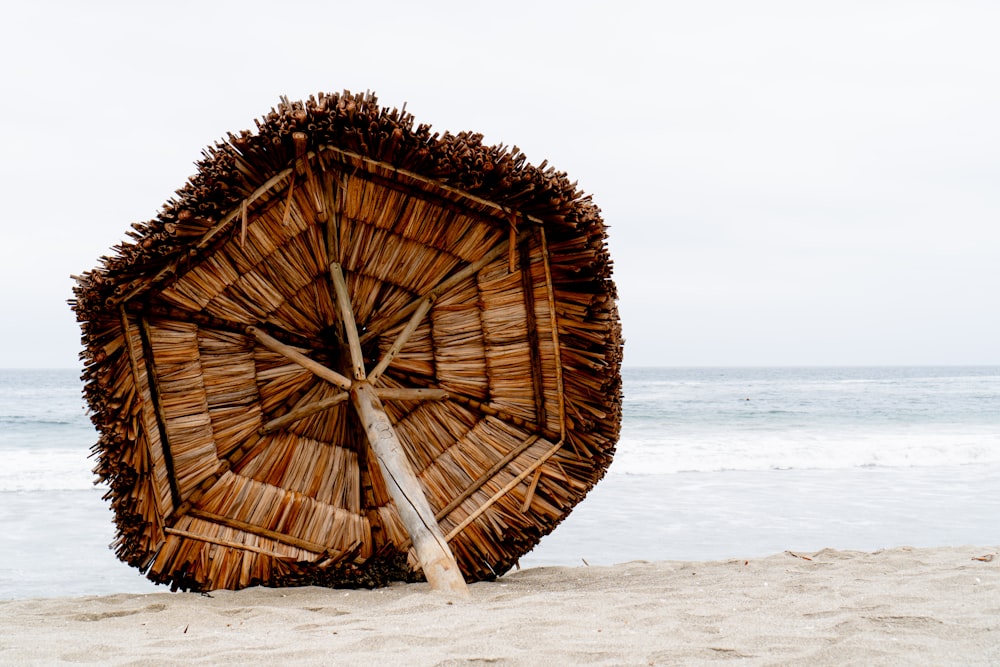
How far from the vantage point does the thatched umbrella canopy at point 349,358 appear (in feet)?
9.39

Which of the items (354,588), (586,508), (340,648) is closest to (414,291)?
(354,588)

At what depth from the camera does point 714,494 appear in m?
Result: 7.39

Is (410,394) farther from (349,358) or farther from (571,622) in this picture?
(571,622)

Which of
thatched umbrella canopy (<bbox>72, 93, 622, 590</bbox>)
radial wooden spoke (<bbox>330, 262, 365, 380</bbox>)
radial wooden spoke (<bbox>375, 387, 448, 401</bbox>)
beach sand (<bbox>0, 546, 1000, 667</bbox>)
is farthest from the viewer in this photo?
radial wooden spoke (<bbox>375, 387, 448, 401</bbox>)

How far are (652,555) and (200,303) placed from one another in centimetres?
292

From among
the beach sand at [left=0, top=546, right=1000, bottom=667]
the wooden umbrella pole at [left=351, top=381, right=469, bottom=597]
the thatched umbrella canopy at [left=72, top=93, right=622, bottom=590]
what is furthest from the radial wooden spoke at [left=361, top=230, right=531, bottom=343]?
the beach sand at [left=0, top=546, right=1000, bottom=667]

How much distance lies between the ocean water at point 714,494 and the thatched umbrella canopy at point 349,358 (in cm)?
111

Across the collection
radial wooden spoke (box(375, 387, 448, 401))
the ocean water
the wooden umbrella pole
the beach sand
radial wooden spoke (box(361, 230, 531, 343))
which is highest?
radial wooden spoke (box(361, 230, 531, 343))

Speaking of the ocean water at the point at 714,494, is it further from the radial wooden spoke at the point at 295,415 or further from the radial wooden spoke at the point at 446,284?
the radial wooden spoke at the point at 446,284

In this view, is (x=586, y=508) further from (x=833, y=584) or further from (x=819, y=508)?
(x=833, y=584)

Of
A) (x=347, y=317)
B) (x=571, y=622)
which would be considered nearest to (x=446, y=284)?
(x=347, y=317)

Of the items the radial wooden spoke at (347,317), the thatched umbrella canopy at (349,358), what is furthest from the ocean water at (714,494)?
the radial wooden spoke at (347,317)

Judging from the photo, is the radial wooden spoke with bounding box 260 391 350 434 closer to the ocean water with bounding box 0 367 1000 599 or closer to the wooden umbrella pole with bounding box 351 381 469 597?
the wooden umbrella pole with bounding box 351 381 469 597

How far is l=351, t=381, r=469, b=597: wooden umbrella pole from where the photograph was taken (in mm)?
2990
